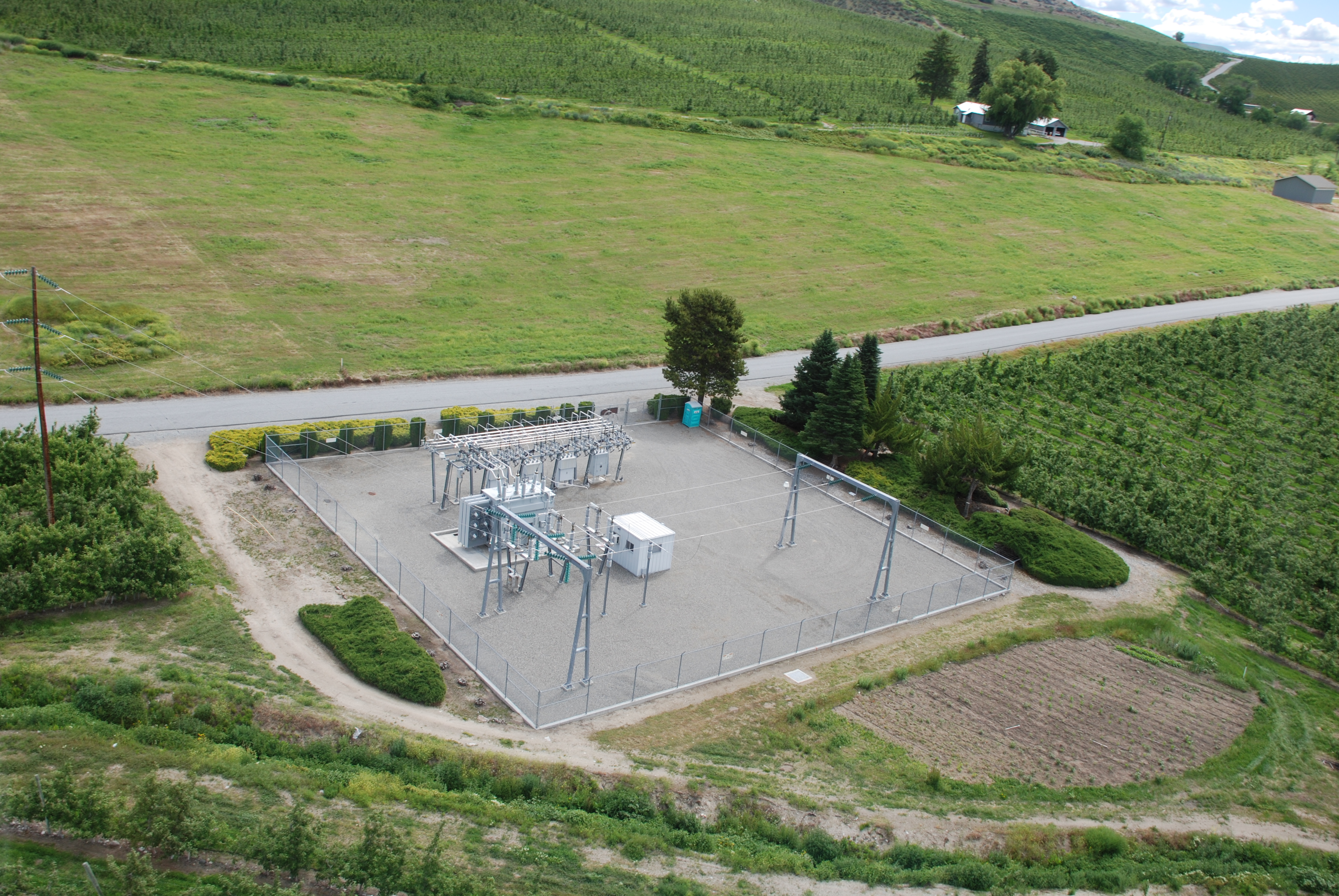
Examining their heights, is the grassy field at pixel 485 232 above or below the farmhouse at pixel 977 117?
below

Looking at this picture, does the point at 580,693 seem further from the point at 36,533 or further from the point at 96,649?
the point at 36,533

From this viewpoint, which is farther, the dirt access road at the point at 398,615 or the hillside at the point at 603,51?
the hillside at the point at 603,51

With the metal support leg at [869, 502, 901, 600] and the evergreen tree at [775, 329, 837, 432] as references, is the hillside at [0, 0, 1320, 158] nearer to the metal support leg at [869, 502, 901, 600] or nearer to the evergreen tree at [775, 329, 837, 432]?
the evergreen tree at [775, 329, 837, 432]

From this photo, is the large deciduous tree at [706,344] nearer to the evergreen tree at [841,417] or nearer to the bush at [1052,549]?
the evergreen tree at [841,417]

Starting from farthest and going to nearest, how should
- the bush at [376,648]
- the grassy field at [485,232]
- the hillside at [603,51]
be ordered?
the hillside at [603,51] < the grassy field at [485,232] < the bush at [376,648]

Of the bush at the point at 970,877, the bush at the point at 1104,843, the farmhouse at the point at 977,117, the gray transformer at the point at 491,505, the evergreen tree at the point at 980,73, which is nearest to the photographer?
the bush at the point at 970,877

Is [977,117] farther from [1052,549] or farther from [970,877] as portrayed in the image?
[970,877]

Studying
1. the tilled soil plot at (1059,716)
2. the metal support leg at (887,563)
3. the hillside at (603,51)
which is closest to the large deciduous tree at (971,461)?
the metal support leg at (887,563)
